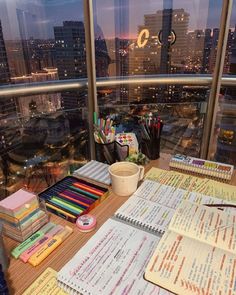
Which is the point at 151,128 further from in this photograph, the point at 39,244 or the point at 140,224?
the point at 39,244

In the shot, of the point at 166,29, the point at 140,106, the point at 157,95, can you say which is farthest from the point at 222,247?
the point at 166,29

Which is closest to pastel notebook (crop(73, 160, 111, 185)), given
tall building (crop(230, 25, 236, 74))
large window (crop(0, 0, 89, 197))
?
large window (crop(0, 0, 89, 197))

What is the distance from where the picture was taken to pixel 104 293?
1.78ft

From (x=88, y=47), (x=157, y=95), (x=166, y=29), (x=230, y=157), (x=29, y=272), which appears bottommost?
(x=230, y=157)

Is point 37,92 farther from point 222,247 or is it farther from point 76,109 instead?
point 222,247

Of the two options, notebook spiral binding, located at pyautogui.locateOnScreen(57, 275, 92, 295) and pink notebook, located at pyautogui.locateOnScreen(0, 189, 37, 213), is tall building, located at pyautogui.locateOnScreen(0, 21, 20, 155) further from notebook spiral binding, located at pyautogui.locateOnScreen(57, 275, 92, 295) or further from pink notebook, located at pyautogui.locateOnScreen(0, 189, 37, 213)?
notebook spiral binding, located at pyautogui.locateOnScreen(57, 275, 92, 295)

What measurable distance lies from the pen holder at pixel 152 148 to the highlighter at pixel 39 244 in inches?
24.2

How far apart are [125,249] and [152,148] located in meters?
0.64

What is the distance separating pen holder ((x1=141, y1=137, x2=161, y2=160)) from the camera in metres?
1.21

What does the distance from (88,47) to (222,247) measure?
153 centimetres

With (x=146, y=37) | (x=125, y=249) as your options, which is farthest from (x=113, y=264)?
(x=146, y=37)

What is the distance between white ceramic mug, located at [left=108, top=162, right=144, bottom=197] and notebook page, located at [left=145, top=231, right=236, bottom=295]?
29cm

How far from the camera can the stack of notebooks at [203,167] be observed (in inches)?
40.6

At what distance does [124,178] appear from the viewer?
2.94 ft
